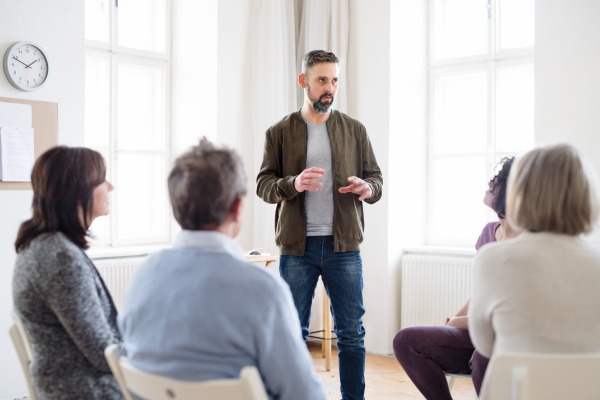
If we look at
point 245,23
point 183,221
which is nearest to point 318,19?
point 245,23

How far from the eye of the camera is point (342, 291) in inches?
93.7

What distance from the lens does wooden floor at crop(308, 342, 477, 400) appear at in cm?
319

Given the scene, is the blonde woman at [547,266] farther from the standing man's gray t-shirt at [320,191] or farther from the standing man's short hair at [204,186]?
the standing man's gray t-shirt at [320,191]

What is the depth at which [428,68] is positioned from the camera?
168 inches

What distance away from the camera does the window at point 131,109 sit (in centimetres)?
399

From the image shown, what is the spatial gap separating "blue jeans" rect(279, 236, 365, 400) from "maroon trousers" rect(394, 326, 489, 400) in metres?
0.34

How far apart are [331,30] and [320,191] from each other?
6.66 ft

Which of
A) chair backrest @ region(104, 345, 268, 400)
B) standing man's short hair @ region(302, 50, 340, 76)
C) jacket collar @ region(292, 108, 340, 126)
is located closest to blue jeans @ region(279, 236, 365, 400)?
jacket collar @ region(292, 108, 340, 126)

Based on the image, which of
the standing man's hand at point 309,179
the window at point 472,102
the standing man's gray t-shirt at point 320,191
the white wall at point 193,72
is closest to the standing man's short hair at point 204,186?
the standing man's hand at point 309,179

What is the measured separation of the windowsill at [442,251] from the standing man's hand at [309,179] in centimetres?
195

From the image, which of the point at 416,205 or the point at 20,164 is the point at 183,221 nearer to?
the point at 20,164

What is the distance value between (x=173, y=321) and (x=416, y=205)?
11.0 ft

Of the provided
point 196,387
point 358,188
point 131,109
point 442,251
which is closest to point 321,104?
point 358,188

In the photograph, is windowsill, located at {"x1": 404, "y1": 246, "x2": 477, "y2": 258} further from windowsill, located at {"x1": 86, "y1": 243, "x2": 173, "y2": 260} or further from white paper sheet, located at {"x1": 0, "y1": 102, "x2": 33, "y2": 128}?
white paper sheet, located at {"x1": 0, "y1": 102, "x2": 33, "y2": 128}
